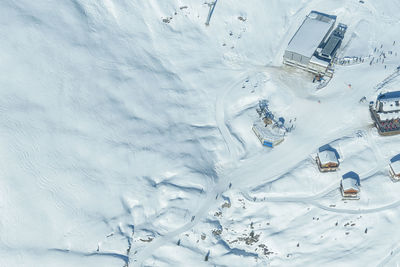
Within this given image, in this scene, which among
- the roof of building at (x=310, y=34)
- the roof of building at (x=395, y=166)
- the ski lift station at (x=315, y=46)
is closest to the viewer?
the roof of building at (x=395, y=166)

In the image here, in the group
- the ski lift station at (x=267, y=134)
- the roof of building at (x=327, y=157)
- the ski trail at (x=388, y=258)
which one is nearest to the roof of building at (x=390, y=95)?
the roof of building at (x=327, y=157)

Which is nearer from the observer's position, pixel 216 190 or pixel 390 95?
pixel 216 190

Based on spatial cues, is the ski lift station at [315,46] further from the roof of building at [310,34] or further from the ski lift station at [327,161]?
the ski lift station at [327,161]

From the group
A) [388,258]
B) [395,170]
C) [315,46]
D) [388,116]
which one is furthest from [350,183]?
[315,46]

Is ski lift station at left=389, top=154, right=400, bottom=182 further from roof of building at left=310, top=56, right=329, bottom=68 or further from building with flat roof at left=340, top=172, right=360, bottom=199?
roof of building at left=310, top=56, right=329, bottom=68

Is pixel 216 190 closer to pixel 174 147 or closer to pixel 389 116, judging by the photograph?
pixel 174 147

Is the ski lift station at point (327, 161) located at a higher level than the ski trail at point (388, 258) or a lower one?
higher
